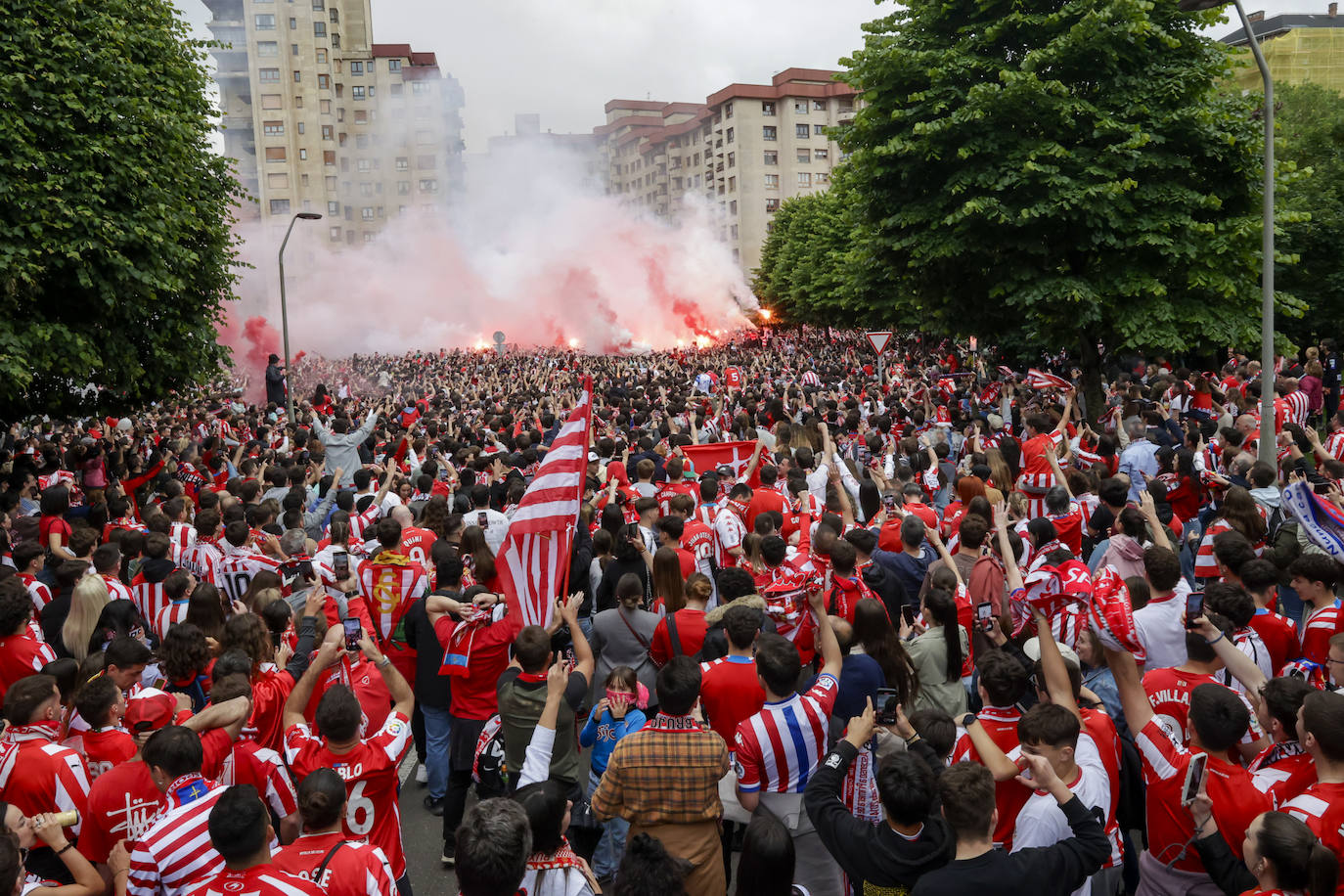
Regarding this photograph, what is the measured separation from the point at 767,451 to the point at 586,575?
4.95m

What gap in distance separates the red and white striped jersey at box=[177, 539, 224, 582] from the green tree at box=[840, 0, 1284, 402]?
14.3 m

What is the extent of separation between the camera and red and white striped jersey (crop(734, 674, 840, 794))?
174 inches

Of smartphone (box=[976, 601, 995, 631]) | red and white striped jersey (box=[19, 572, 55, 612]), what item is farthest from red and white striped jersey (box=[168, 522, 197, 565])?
smartphone (box=[976, 601, 995, 631])

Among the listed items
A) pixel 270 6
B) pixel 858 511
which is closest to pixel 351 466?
pixel 858 511

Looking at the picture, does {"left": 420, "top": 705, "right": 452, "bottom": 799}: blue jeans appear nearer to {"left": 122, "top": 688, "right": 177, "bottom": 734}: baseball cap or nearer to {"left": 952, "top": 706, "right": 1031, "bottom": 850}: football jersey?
{"left": 122, "top": 688, "right": 177, "bottom": 734}: baseball cap

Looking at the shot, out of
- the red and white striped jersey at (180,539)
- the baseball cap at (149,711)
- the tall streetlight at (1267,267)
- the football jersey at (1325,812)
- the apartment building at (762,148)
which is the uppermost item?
the apartment building at (762,148)

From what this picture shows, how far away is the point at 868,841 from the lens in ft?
11.7

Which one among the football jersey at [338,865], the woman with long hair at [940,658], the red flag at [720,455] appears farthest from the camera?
the red flag at [720,455]

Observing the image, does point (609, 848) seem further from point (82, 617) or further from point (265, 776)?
point (82, 617)

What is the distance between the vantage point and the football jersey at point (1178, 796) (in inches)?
144

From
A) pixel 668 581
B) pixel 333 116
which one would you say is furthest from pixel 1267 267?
pixel 333 116

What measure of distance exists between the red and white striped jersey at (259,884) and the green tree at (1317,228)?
113 feet

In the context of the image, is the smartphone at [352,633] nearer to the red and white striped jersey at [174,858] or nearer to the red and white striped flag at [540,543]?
the red and white striped flag at [540,543]

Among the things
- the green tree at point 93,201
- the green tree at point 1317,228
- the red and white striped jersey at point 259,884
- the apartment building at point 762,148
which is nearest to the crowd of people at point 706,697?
the red and white striped jersey at point 259,884
